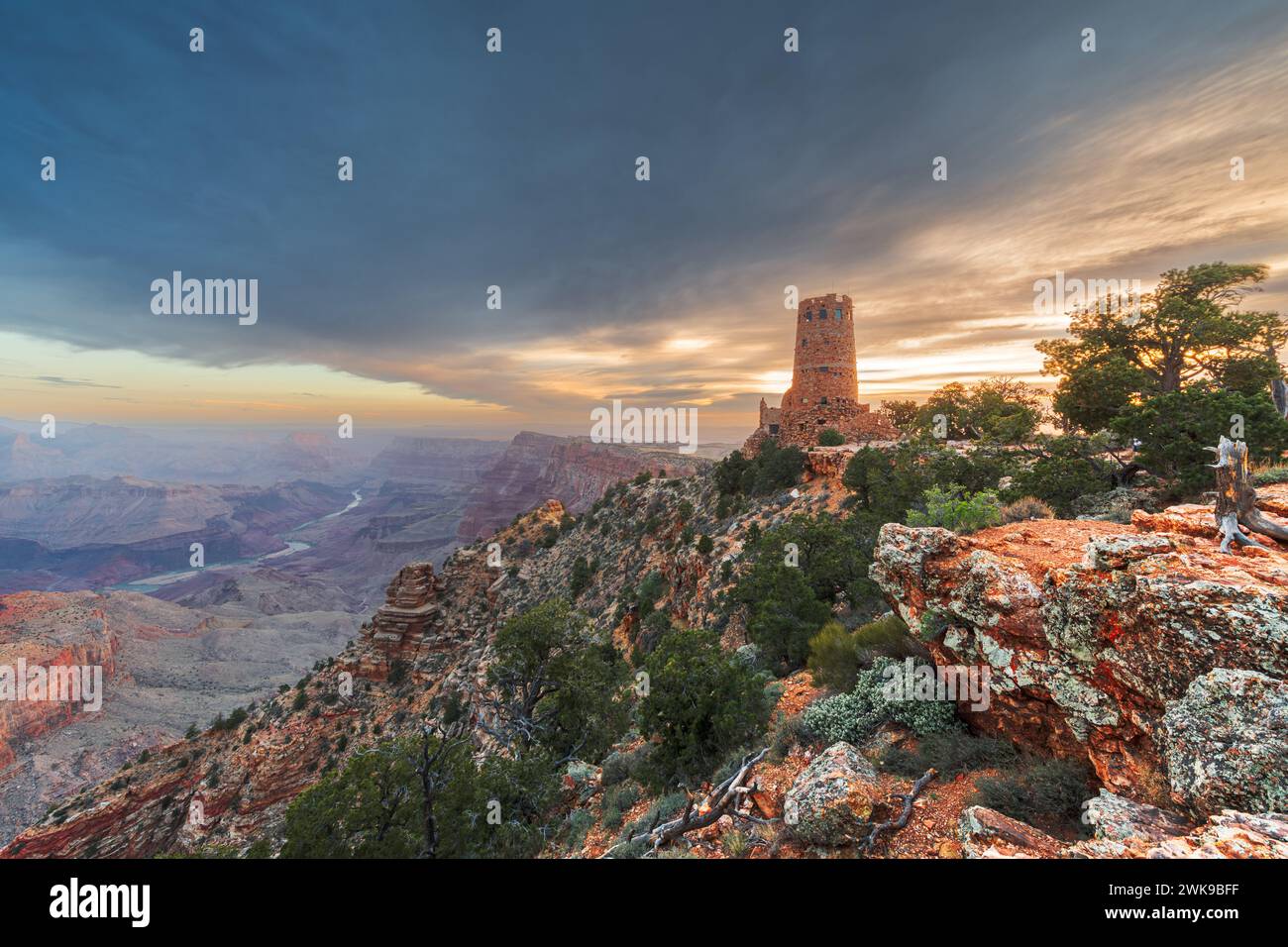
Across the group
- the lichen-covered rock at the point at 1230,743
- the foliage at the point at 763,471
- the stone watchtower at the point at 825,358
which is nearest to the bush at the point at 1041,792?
the lichen-covered rock at the point at 1230,743

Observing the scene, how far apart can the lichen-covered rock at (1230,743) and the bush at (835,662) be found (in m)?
5.30

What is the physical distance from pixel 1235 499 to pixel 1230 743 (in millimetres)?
3976

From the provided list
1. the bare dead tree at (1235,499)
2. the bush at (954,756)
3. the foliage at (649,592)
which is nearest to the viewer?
the bare dead tree at (1235,499)

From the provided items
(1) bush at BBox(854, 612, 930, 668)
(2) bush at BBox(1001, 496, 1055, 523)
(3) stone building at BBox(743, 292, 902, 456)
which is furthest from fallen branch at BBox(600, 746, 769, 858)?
(3) stone building at BBox(743, 292, 902, 456)

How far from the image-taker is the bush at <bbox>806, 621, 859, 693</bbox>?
908cm

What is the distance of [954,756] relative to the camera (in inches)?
221

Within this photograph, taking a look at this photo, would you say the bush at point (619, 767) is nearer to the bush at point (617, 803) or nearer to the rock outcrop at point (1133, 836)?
the bush at point (617, 803)

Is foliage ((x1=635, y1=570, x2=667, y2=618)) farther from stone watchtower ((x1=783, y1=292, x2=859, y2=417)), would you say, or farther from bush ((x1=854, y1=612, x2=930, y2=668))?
bush ((x1=854, y1=612, x2=930, y2=668))

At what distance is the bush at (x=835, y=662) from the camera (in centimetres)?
908

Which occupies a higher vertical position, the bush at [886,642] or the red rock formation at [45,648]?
the bush at [886,642]

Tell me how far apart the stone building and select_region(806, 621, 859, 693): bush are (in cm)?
2457
